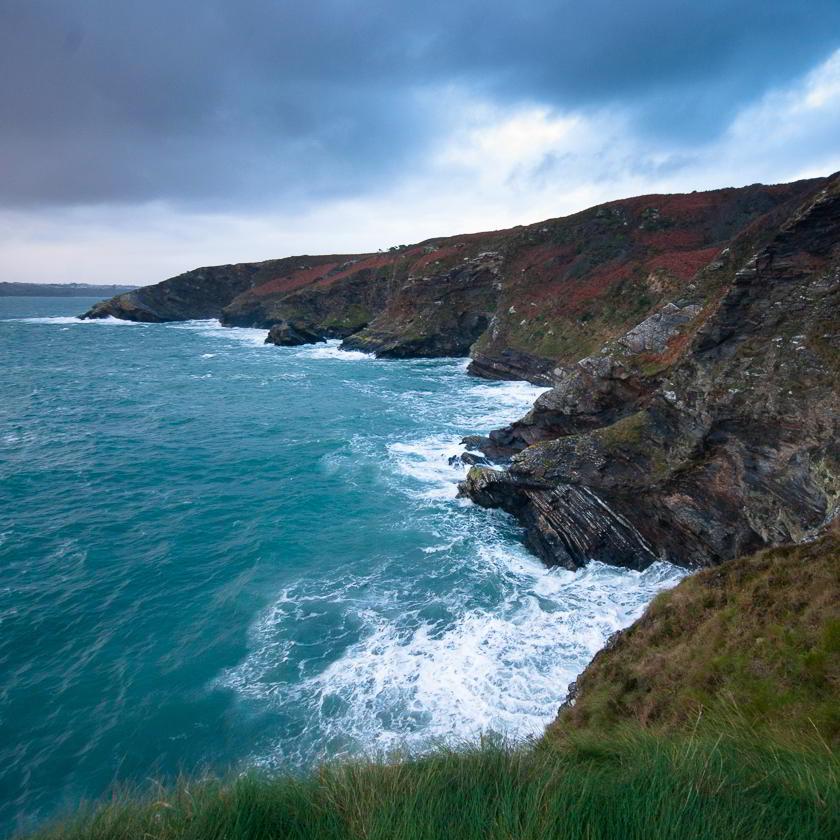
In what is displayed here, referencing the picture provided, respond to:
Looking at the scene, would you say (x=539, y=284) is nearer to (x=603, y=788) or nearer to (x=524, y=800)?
(x=603, y=788)

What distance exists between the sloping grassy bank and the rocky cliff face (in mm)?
7175

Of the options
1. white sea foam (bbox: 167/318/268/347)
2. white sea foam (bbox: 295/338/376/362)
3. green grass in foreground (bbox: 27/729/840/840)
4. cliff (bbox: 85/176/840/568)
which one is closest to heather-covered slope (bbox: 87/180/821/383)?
cliff (bbox: 85/176/840/568)

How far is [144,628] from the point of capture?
1484 centimetres

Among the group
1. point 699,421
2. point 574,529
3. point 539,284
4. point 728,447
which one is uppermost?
point 539,284

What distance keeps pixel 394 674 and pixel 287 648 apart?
3.20 metres

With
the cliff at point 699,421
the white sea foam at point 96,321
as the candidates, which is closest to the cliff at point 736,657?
the cliff at point 699,421

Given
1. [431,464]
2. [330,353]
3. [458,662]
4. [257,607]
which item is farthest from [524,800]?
[330,353]

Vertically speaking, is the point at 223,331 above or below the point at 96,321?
below

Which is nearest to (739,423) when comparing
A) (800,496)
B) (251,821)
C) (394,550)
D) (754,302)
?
(800,496)

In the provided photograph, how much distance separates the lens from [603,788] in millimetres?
4113

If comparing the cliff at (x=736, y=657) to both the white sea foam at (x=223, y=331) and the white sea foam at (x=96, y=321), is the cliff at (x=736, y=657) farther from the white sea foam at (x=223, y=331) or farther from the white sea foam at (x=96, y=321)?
the white sea foam at (x=96, y=321)

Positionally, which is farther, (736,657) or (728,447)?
(728,447)

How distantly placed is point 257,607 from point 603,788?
44.4 feet

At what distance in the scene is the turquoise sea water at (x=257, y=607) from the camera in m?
11.2
